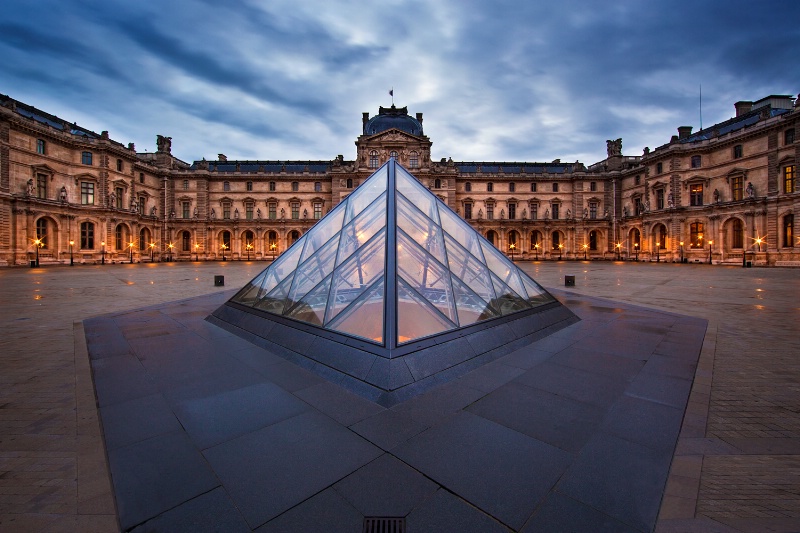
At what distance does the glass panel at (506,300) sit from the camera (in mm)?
6922

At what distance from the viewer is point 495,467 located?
8.68 feet

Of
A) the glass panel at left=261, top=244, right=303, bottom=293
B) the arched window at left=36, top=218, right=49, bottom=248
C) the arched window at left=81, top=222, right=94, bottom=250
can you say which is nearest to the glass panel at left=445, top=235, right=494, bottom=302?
the glass panel at left=261, top=244, right=303, bottom=293

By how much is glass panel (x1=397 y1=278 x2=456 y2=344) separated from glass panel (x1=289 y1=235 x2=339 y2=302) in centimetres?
177

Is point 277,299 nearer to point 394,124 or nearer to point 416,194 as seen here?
point 416,194

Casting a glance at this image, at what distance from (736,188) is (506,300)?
4843cm

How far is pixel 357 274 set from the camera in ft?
20.0

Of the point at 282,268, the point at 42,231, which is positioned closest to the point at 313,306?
the point at 282,268

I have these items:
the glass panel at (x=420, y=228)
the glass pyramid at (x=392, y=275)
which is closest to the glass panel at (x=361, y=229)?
the glass pyramid at (x=392, y=275)

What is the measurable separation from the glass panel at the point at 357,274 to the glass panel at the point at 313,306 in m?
0.21

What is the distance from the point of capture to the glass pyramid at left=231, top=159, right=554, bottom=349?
17.7 ft

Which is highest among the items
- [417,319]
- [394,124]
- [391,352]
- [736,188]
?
[394,124]

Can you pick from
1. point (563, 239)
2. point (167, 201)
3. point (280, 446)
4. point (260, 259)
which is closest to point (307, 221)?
point (260, 259)

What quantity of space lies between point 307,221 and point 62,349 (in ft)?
166

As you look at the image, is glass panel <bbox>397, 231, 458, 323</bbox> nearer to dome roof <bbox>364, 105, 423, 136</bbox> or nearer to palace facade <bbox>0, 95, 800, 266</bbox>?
palace facade <bbox>0, 95, 800, 266</bbox>
